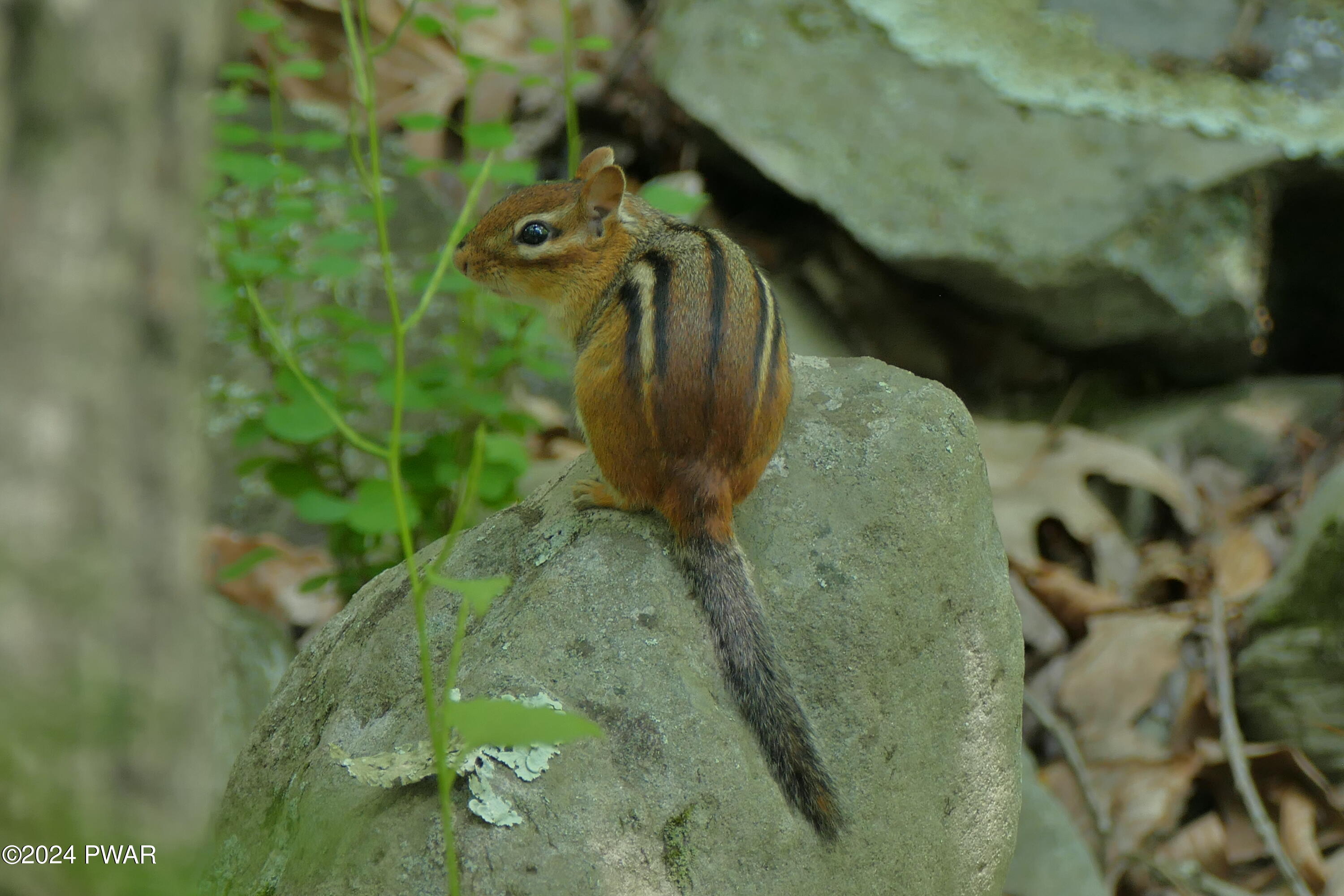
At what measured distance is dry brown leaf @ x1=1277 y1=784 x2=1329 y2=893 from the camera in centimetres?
365

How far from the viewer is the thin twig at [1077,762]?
12.6ft

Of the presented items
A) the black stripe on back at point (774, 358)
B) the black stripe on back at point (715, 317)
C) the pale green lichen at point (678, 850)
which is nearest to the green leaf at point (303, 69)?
the black stripe on back at point (715, 317)

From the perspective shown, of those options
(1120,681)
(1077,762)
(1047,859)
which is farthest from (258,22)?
(1120,681)

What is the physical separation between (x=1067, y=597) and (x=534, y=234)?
2.50 metres

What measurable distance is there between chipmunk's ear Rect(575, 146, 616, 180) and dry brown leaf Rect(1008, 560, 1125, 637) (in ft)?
7.45

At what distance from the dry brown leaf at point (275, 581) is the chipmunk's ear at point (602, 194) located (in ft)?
6.12

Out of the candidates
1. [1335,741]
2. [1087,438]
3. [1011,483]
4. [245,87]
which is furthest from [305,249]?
[1335,741]

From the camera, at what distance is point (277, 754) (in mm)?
2463

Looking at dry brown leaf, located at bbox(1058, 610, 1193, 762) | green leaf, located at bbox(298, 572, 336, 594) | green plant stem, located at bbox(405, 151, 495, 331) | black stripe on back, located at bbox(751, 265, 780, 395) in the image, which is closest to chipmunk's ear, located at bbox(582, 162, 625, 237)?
green plant stem, located at bbox(405, 151, 495, 331)

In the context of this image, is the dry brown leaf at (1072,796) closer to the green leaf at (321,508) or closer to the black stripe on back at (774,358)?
the black stripe on back at (774,358)

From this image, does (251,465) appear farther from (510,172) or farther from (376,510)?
(510,172)

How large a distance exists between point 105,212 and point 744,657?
5.54 feet

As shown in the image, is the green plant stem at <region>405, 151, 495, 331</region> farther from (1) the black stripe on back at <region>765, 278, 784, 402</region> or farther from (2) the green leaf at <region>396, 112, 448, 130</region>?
(1) the black stripe on back at <region>765, 278, 784, 402</region>

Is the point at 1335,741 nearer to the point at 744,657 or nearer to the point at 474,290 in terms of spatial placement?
the point at 744,657
